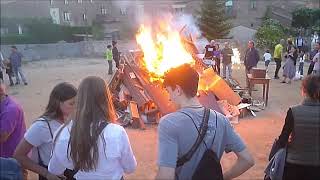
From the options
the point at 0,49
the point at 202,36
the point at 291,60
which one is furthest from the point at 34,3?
the point at 291,60

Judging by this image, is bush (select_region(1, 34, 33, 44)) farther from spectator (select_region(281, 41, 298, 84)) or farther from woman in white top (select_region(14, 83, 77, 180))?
woman in white top (select_region(14, 83, 77, 180))

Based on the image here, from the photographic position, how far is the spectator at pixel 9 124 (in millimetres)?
3459

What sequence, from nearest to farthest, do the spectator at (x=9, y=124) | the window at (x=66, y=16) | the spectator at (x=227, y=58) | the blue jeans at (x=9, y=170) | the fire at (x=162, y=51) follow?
the blue jeans at (x=9, y=170) → the spectator at (x=9, y=124) → the fire at (x=162, y=51) → the spectator at (x=227, y=58) → the window at (x=66, y=16)

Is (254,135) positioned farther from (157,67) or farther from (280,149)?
(280,149)

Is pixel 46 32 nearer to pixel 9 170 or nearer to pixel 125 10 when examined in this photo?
pixel 125 10

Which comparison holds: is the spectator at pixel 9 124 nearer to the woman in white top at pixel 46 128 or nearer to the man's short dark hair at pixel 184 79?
the woman in white top at pixel 46 128

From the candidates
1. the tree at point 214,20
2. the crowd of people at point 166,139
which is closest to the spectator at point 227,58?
the crowd of people at point 166,139

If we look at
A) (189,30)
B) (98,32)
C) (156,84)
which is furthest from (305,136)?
(98,32)

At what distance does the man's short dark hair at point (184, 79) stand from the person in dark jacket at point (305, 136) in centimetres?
114

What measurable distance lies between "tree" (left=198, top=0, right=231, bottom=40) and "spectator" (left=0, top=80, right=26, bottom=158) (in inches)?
1127

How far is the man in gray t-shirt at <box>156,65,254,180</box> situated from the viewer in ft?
8.01

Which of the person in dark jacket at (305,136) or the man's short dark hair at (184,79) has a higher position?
the man's short dark hair at (184,79)

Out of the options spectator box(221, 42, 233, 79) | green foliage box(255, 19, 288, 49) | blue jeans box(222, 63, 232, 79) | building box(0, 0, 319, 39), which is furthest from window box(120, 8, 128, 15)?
spectator box(221, 42, 233, 79)

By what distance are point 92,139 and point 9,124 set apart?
48.8 inches
